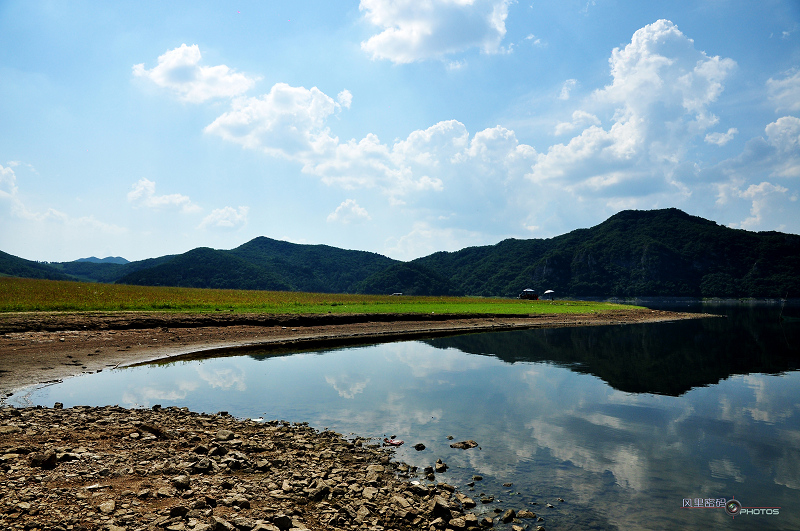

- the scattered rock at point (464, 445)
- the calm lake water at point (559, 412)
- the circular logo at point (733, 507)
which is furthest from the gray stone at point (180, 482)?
the circular logo at point (733, 507)

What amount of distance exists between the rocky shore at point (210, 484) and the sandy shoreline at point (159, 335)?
32.6 feet

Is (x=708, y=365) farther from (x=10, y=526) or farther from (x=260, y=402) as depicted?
(x=10, y=526)

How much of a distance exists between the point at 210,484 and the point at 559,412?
13205 millimetres

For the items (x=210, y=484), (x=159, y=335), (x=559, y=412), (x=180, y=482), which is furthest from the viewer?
(x=159, y=335)

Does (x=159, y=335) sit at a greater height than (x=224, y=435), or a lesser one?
greater

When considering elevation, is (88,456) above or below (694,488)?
above

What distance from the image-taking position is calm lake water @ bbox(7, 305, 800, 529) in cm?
981

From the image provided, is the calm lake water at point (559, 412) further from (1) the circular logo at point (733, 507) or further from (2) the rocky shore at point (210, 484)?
(2) the rocky shore at point (210, 484)

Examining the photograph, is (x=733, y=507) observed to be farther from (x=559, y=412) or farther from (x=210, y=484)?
(x=210, y=484)

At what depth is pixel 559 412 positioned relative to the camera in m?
16.8

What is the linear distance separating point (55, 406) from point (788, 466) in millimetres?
22992

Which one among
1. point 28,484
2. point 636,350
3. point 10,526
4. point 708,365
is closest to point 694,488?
point 10,526

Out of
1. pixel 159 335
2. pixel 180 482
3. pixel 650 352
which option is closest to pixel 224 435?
pixel 180 482

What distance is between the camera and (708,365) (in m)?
29.2
